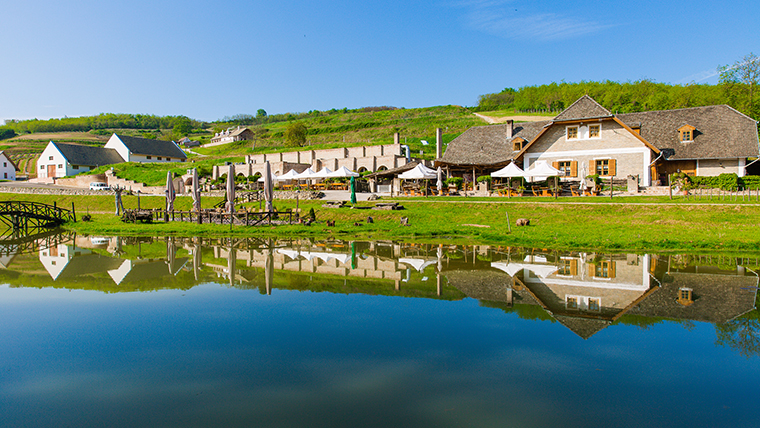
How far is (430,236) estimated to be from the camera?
19219mm

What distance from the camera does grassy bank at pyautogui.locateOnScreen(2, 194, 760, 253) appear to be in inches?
627

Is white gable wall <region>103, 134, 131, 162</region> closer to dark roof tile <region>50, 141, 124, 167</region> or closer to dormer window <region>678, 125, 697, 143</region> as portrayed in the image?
dark roof tile <region>50, 141, 124, 167</region>

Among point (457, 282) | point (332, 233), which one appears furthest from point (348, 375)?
point (332, 233)

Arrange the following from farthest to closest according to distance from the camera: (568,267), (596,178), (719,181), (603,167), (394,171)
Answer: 1. (394,171)
2. (603,167)
3. (596,178)
4. (719,181)
5. (568,267)

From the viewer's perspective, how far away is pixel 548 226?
2014cm

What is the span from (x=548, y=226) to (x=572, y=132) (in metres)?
15.6

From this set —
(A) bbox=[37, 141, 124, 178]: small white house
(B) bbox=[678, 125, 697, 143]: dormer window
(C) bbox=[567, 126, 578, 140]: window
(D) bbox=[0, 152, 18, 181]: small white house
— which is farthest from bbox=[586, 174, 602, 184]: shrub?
(D) bbox=[0, 152, 18, 181]: small white house

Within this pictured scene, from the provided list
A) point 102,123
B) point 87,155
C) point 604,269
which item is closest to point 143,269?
point 604,269

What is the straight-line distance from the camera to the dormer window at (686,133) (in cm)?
3179

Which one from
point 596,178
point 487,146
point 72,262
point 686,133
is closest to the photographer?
point 72,262

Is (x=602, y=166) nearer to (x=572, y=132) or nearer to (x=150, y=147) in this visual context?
(x=572, y=132)

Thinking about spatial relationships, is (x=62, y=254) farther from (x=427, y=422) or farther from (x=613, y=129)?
(x=613, y=129)

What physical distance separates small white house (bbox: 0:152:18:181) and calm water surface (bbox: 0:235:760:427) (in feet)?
224

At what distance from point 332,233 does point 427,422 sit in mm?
16496
